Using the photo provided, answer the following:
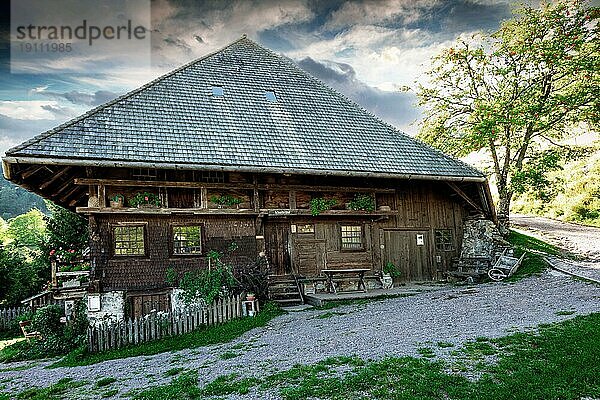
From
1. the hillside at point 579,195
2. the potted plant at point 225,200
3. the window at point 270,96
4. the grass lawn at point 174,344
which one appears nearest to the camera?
the grass lawn at point 174,344

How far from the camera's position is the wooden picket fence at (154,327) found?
10.4m

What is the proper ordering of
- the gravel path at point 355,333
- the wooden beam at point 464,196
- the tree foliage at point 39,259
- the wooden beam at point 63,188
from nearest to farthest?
1. the gravel path at point 355,333
2. the wooden beam at point 63,188
3. the wooden beam at point 464,196
4. the tree foliage at point 39,259

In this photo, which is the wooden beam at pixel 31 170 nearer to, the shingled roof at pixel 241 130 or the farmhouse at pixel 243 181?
the farmhouse at pixel 243 181

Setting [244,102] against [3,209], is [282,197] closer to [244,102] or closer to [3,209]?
[244,102]

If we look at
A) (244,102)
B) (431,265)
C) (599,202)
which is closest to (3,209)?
(244,102)

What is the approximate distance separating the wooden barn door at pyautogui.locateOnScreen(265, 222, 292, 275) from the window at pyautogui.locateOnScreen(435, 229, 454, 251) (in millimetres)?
6062

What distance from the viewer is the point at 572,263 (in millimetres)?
15539

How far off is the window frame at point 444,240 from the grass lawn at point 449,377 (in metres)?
9.58

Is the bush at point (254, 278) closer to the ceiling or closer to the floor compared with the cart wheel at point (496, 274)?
closer to the ceiling

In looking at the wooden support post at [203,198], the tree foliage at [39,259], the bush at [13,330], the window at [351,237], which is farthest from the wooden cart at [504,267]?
the tree foliage at [39,259]

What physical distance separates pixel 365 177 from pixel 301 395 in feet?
33.8

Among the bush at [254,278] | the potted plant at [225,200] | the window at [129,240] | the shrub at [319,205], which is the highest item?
the potted plant at [225,200]

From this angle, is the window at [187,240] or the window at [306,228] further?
the window at [306,228]

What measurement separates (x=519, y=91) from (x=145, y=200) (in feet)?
52.2
